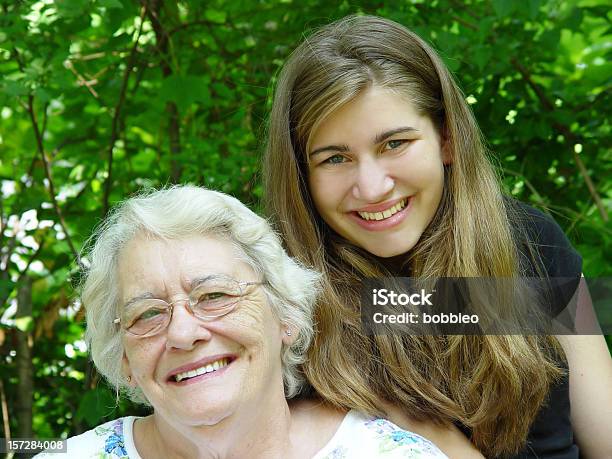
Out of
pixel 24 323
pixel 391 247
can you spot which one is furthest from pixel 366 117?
pixel 24 323

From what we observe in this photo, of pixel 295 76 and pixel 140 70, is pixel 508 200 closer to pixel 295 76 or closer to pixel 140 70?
pixel 295 76

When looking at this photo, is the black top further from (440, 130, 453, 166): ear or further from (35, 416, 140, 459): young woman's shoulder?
(35, 416, 140, 459): young woman's shoulder

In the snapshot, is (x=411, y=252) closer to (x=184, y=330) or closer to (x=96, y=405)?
(x=184, y=330)

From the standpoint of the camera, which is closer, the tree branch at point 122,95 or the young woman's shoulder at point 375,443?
the young woman's shoulder at point 375,443

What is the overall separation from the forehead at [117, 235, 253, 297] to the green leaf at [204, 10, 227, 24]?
1730 mm

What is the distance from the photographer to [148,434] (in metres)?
2.34

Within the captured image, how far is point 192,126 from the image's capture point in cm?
376

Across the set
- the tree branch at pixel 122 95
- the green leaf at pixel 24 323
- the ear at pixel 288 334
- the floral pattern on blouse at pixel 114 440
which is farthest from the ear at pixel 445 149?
the green leaf at pixel 24 323

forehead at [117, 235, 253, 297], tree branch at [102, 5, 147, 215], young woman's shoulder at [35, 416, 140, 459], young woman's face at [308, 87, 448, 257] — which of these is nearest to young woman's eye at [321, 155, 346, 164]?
young woman's face at [308, 87, 448, 257]

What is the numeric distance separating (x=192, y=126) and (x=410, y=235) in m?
1.53

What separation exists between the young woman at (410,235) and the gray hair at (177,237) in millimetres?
244

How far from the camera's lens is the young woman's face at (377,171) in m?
2.43

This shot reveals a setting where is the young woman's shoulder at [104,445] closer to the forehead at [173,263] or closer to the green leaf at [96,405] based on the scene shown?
the forehead at [173,263]

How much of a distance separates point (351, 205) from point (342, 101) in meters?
0.31
